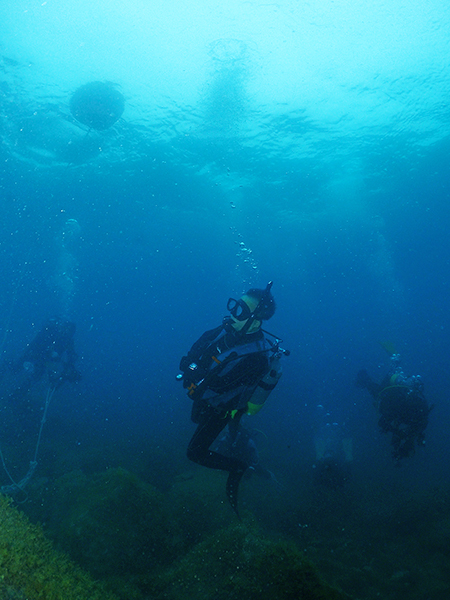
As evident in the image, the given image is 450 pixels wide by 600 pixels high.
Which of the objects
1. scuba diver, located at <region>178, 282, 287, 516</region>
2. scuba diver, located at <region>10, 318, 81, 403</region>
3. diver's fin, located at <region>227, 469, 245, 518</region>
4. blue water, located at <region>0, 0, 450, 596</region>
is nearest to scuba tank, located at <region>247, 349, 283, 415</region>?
scuba diver, located at <region>178, 282, 287, 516</region>

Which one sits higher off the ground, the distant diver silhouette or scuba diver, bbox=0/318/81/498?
the distant diver silhouette

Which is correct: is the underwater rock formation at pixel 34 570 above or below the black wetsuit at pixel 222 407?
below

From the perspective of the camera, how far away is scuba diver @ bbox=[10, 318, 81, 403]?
10453 mm

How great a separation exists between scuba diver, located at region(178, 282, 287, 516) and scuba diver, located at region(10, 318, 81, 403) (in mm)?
8065

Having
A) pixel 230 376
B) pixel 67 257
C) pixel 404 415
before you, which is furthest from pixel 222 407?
pixel 67 257

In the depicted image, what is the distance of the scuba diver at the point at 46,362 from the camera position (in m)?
10.5

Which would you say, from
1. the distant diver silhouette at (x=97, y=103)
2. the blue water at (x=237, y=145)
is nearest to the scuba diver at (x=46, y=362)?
the blue water at (x=237, y=145)

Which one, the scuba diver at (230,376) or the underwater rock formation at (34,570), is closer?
the underwater rock formation at (34,570)

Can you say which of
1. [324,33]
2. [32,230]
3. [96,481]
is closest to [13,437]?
[96,481]

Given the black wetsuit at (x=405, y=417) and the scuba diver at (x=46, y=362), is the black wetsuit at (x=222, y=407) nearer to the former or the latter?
the black wetsuit at (x=405, y=417)

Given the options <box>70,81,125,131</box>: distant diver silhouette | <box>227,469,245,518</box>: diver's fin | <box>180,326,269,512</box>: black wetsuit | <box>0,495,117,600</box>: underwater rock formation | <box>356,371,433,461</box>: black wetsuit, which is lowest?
<box>0,495,117,600</box>: underwater rock formation

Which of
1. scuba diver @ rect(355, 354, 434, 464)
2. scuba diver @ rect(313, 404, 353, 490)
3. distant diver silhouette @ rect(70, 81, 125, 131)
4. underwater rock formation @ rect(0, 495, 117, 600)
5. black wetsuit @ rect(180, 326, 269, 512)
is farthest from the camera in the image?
distant diver silhouette @ rect(70, 81, 125, 131)

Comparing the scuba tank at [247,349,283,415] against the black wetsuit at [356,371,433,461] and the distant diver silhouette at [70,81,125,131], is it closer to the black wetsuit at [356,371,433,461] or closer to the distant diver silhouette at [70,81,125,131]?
the black wetsuit at [356,371,433,461]

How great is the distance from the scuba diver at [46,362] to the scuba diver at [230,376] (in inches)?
318
